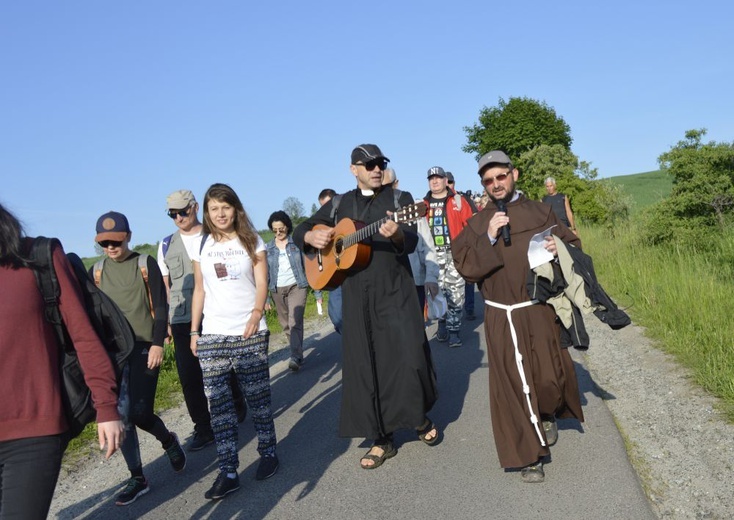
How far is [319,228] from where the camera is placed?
5855 millimetres

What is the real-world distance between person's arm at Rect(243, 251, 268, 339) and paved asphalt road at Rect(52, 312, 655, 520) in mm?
1155

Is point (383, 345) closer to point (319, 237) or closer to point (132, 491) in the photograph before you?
point (319, 237)

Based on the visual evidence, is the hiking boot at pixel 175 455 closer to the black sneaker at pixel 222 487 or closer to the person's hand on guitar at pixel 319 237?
the black sneaker at pixel 222 487

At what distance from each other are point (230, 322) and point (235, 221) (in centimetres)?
77

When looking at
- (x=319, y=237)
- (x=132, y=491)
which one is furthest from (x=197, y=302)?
(x=132, y=491)

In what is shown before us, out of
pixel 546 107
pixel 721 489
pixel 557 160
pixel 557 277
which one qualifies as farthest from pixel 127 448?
pixel 546 107

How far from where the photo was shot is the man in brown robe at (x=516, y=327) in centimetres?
476

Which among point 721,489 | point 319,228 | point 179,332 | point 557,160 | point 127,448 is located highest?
point 557,160

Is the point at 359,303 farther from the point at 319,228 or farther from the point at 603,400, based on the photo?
the point at 603,400

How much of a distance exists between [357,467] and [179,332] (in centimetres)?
209

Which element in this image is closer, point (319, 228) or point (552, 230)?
point (552, 230)

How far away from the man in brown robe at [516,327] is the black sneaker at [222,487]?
6.22 feet

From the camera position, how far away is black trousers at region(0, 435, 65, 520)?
8.22ft

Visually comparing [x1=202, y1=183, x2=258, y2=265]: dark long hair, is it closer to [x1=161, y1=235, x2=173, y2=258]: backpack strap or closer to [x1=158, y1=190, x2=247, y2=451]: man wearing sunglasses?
[x1=158, y1=190, x2=247, y2=451]: man wearing sunglasses
